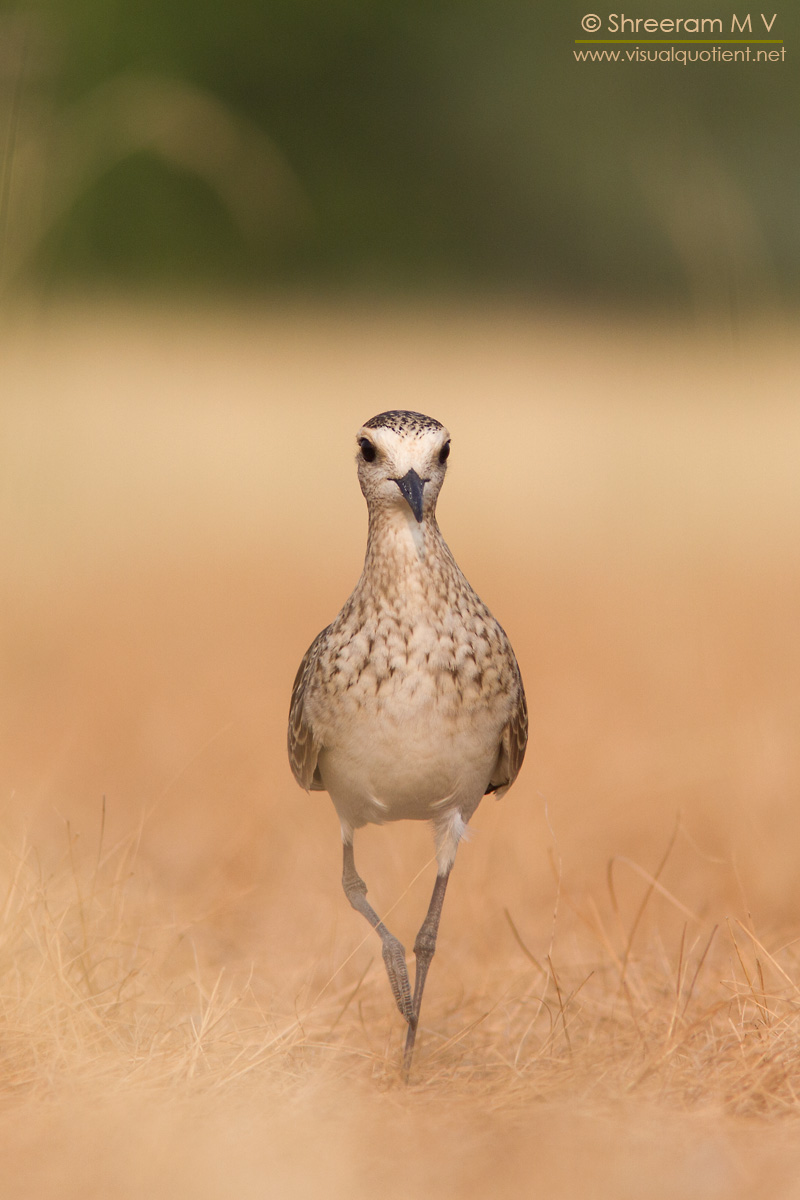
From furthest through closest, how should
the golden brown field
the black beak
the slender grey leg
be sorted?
the slender grey leg → the black beak → the golden brown field

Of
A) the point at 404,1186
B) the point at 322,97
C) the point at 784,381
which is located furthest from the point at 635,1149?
the point at 322,97

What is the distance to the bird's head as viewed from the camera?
253cm

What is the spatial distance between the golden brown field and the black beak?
1.13m

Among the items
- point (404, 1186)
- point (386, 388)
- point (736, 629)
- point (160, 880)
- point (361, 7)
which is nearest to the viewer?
point (404, 1186)

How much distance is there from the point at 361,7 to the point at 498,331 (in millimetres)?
6434

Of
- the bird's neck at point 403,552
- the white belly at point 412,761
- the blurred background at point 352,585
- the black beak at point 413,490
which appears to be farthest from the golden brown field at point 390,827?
the black beak at point 413,490

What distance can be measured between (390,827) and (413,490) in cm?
277

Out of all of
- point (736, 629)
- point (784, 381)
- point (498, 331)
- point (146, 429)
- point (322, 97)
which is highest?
point (322, 97)

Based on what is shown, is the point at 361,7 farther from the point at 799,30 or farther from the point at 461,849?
the point at 461,849

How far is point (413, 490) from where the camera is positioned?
248cm

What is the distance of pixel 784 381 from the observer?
421 cm

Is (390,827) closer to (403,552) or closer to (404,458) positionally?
(403,552)

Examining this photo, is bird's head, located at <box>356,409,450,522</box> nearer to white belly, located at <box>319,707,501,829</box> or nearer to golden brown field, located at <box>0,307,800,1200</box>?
white belly, located at <box>319,707,501,829</box>

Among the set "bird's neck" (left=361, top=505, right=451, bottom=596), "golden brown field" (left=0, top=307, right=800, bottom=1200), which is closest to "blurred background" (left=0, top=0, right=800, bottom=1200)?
"golden brown field" (left=0, top=307, right=800, bottom=1200)
